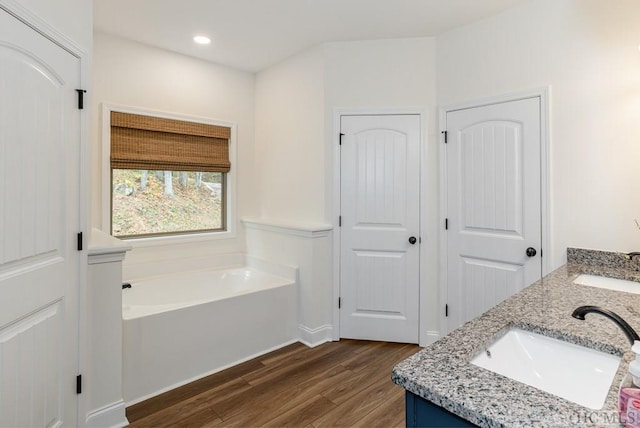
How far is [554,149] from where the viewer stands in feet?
7.69

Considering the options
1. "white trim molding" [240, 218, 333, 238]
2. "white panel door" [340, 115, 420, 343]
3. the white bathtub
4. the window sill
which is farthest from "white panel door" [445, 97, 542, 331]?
the window sill

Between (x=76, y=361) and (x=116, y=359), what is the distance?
262 millimetres

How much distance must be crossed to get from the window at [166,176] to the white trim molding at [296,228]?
55 cm

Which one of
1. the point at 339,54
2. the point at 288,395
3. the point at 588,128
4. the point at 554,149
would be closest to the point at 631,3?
the point at 588,128

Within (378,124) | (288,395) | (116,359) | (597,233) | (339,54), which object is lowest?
(288,395)

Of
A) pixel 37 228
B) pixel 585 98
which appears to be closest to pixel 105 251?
pixel 37 228

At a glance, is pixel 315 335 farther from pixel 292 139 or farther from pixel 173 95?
pixel 173 95

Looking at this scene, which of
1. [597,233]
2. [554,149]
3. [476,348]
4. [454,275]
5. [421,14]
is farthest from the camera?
[454,275]

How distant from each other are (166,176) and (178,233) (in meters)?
0.58

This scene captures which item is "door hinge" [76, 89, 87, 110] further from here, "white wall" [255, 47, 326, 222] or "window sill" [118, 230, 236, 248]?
"white wall" [255, 47, 326, 222]

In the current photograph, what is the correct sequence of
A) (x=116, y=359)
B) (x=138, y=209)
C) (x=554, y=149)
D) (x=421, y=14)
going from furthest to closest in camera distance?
(x=138, y=209) → (x=421, y=14) → (x=554, y=149) → (x=116, y=359)

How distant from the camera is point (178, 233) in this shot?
3549 mm

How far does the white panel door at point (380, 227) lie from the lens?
3.04 metres

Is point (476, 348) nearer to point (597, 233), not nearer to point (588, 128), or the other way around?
point (597, 233)
